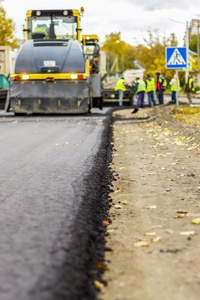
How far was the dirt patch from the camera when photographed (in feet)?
11.1

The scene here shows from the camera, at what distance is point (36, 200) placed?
5.25m

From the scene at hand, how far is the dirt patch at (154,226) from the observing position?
337 cm

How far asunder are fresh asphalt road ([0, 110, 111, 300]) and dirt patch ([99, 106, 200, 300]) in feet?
1.28

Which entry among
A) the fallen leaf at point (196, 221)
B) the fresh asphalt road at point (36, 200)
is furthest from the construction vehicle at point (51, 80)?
the fallen leaf at point (196, 221)

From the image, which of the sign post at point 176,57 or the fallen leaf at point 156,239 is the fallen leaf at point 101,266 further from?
the sign post at point 176,57

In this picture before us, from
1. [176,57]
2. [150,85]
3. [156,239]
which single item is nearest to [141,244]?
[156,239]

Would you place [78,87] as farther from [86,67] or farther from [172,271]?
[172,271]

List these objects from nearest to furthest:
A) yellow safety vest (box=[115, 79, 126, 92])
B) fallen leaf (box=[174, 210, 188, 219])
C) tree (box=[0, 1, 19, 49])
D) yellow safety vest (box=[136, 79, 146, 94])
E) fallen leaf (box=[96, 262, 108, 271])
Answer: fallen leaf (box=[96, 262, 108, 271]) < fallen leaf (box=[174, 210, 188, 219]) < yellow safety vest (box=[136, 79, 146, 94]) < yellow safety vest (box=[115, 79, 126, 92]) < tree (box=[0, 1, 19, 49])

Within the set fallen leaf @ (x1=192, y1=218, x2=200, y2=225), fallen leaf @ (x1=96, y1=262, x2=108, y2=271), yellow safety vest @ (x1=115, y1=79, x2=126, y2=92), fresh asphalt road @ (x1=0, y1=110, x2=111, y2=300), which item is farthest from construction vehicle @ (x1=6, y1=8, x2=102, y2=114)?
fallen leaf @ (x1=96, y1=262, x2=108, y2=271)

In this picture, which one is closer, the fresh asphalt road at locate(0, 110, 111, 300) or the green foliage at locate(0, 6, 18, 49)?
the fresh asphalt road at locate(0, 110, 111, 300)

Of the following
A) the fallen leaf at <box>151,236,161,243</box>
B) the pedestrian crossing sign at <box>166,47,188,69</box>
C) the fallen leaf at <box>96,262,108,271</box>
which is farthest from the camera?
the pedestrian crossing sign at <box>166,47,188,69</box>

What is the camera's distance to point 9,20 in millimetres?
51375

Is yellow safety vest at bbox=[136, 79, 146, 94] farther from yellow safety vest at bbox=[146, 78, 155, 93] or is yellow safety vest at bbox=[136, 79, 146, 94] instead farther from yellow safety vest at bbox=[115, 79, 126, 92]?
yellow safety vest at bbox=[115, 79, 126, 92]

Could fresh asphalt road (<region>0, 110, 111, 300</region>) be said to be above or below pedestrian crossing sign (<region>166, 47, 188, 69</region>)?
below
